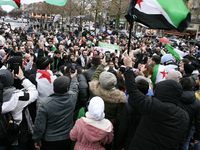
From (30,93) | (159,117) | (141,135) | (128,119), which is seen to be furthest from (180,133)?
(30,93)

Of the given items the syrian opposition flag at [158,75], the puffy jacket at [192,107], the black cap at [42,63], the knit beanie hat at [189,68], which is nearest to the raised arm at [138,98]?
the puffy jacket at [192,107]

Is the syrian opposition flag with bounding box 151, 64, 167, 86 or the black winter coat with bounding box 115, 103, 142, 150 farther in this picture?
the syrian opposition flag with bounding box 151, 64, 167, 86

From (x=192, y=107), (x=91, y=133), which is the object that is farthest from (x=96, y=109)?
(x=192, y=107)

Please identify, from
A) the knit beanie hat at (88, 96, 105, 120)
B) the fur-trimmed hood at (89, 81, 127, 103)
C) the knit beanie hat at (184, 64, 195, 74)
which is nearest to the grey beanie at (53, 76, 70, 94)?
the knit beanie hat at (88, 96, 105, 120)

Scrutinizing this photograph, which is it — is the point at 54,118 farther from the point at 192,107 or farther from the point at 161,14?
the point at 161,14

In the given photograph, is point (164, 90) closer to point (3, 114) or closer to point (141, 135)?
point (141, 135)

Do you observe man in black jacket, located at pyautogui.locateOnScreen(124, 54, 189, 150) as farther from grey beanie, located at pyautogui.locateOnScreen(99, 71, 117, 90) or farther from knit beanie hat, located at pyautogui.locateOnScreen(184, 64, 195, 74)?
knit beanie hat, located at pyautogui.locateOnScreen(184, 64, 195, 74)

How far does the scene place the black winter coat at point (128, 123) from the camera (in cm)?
246

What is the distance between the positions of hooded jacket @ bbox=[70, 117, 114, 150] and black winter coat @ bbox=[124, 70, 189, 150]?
1.73 ft

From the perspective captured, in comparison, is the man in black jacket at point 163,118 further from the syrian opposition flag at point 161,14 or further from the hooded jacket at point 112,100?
the syrian opposition flag at point 161,14

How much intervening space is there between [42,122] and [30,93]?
572 mm

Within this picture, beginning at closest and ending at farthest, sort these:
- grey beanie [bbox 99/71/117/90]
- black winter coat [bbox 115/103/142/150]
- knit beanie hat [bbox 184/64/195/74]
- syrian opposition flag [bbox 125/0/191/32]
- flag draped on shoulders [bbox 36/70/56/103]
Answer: black winter coat [bbox 115/103/142/150] < grey beanie [bbox 99/71/117/90] < flag draped on shoulders [bbox 36/70/56/103] < syrian opposition flag [bbox 125/0/191/32] < knit beanie hat [bbox 184/64/195/74]

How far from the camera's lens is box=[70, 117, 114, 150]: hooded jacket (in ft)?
6.87

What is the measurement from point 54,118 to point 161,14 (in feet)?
10.7
